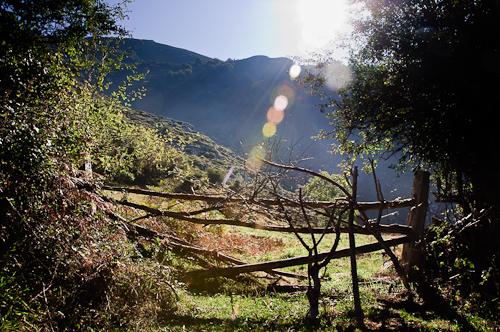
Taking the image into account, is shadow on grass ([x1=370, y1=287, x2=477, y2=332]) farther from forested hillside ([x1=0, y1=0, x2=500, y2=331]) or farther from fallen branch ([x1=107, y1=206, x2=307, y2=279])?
fallen branch ([x1=107, y1=206, x2=307, y2=279])

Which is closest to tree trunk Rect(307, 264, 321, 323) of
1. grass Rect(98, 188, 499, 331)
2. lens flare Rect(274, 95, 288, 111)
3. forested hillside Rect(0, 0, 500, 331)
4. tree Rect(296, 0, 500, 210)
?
forested hillside Rect(0, 0, 500, 331)

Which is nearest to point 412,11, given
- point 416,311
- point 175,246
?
point 416,311

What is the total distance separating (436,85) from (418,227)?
3.81 meters

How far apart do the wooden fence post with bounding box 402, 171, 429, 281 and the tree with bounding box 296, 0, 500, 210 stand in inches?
38.4

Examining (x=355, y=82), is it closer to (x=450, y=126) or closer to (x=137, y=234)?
(x=450, y=126)

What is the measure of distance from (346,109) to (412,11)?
11.7ft

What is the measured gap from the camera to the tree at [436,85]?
6.78 m

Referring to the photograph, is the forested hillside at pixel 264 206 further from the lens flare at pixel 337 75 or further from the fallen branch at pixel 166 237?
the lens flare at pixel 337 75

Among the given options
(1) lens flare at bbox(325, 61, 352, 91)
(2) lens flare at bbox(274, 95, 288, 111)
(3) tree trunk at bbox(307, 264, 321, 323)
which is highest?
(2) lens flare at bbox(274, 95, 288, 111)

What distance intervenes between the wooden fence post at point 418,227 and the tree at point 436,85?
38.4 inches

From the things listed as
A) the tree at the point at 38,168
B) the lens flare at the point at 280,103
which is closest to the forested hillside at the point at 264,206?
the tree at the point at 38,168

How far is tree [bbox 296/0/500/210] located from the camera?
6.78 m

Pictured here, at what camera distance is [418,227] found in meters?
7.25

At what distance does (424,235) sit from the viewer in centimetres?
725
